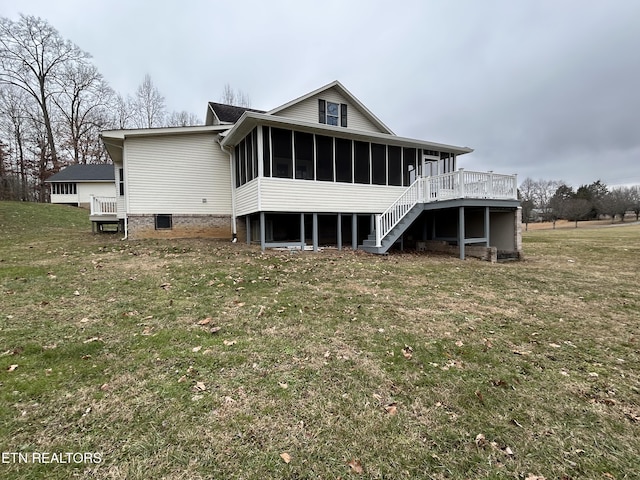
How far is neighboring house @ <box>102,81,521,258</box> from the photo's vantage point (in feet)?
36.0

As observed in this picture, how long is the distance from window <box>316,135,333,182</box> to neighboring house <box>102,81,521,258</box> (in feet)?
0.12

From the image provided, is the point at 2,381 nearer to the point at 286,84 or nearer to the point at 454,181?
the point at 454,181

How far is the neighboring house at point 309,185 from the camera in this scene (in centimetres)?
1098

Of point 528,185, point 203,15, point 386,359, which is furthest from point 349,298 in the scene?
point 528,185

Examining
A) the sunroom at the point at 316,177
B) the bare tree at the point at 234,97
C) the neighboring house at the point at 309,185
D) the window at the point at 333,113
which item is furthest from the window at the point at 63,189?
the window at the point at 333,113

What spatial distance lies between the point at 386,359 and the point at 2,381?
376 centimetres

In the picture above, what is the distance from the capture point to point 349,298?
5.82 m

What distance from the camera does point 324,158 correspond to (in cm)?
Result: 1170

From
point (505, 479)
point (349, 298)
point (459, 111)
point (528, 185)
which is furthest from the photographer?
point (528, 185)

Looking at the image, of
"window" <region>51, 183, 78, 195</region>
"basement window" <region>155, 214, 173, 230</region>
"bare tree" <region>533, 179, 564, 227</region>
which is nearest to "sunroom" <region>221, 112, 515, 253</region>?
"basement window" <region>155, 214, 173, 230</region>

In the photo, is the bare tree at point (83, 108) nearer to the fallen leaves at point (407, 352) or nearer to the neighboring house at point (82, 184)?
the neighboring house at point (82, 184)

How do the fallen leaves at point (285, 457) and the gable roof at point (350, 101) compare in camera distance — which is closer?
the fallen leaves at point (285, 457)

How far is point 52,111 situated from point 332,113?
3475cm

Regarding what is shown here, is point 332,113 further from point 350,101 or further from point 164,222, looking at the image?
point 164,222
